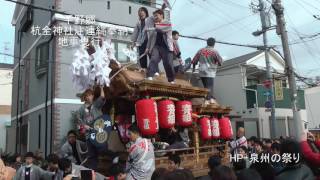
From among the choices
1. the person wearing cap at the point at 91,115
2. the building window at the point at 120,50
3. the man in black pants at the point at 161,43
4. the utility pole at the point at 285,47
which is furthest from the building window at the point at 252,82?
the person wearing cap at the point at 91,115

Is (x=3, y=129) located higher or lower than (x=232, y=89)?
lower

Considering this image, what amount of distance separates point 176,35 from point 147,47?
5.10ft

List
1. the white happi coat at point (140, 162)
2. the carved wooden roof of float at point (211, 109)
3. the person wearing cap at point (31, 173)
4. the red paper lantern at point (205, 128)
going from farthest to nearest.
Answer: the carved wooden roof of float at point (211, 109) → the red paper lantern at point (205, 128) → the person wearing cap at point (31, 173) → the white happi coat at point (140, 162)

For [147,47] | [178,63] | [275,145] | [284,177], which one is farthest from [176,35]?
[284,177]

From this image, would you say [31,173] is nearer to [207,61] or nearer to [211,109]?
[211,109]

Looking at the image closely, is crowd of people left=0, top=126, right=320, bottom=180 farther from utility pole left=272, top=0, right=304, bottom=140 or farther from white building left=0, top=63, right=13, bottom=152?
white building left=0, top=63, right=13, bottom=152

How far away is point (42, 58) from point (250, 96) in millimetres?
12211

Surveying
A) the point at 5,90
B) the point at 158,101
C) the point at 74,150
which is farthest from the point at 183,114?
the point at 5,90

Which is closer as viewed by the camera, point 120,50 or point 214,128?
point 214,128

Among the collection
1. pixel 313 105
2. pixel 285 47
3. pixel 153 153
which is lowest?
pixel 153 153

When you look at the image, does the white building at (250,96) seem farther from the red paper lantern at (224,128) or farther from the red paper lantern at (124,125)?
the red paper lantern at (124,125)

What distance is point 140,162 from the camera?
5.41 meters

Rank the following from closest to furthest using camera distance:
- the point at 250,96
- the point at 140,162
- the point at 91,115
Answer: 1. the point at 140,162
2. the point at 91,115
3. the point at 250,96

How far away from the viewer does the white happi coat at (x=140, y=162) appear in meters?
5.39
